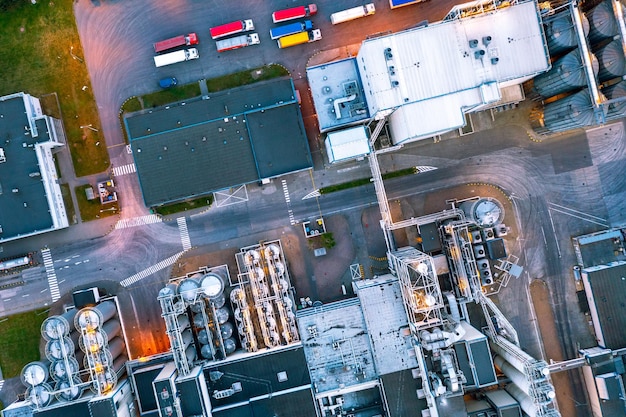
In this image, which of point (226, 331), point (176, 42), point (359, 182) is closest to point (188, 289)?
point (226, 331)

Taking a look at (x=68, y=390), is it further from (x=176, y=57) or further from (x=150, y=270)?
(x=176, y=57)

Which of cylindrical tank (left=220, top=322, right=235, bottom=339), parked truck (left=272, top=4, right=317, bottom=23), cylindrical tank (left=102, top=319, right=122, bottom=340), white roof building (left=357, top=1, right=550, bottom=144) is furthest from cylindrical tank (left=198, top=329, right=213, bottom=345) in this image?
parked truck (left=272, top=4, right=317, bottom=23)

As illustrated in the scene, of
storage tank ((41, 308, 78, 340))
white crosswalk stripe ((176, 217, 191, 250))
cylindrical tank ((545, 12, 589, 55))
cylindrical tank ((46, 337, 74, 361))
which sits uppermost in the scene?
cylindrical tank ((545, 12, 589, 55))

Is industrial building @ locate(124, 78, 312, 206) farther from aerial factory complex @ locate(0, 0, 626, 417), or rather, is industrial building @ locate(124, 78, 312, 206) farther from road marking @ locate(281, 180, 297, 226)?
road marking @ locate(281, 180, 297, 226)

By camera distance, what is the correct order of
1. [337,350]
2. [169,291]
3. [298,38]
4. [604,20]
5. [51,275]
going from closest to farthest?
[604,20] → [169,291] → [337,350] → [298,38] → [51,275]

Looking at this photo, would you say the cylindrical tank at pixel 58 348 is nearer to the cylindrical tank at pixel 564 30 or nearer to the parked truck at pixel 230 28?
the parked truck at pixel 230 28

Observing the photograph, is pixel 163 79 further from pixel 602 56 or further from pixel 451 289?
pixel 602 56
